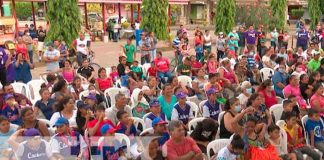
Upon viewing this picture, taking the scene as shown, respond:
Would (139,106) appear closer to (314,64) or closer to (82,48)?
(314,64)

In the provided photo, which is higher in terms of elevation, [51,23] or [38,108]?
[51,23]

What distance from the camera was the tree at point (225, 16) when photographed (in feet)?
77.7

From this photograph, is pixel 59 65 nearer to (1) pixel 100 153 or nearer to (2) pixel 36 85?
(2) pixel 36 85

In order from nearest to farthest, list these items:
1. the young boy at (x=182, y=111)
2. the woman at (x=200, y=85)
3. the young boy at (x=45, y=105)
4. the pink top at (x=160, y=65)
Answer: the young boy at (x=182, y=111) < the young boy at (x=45, y=105) < the woman at (x=200, y=85) < the pink top at (x=160, y=65)

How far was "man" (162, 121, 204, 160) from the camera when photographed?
5.69 m

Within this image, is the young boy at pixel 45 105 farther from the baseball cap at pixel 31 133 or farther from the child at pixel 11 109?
the baseball cap at pixel 31 133

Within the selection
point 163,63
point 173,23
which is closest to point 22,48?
point 163,63

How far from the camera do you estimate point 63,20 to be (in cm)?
1680

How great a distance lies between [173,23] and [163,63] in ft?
110

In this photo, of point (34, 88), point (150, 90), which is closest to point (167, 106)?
point (150, 90)

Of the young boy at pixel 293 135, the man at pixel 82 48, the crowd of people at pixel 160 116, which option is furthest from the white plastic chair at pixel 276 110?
the man at pixel 82 48

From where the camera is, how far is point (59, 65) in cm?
1257

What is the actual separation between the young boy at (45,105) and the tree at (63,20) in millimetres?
9195

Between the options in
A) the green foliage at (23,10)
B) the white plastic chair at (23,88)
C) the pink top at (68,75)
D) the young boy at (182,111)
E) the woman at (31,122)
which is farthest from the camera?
the green foliage at (23,10)
